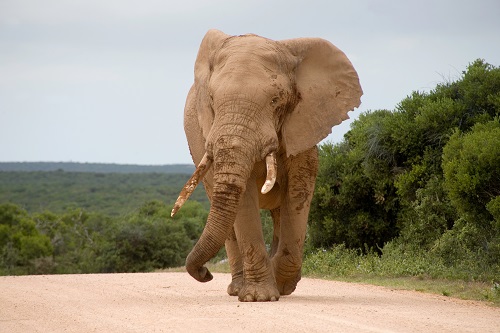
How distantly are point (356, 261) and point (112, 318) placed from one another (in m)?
9.78

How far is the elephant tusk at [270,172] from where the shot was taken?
38.1 ft

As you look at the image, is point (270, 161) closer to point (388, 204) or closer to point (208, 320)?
point (208, 320)

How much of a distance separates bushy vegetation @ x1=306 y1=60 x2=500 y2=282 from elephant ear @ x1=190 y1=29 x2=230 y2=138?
18.1 feet

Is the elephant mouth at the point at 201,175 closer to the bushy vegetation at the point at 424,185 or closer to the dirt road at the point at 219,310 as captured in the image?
the dirt road at the point at 219,310

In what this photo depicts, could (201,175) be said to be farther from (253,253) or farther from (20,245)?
(20,245)

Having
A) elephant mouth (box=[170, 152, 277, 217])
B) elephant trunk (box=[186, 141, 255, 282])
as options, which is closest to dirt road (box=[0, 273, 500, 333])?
elephant trunk (box=[186, 141, 255, 282])

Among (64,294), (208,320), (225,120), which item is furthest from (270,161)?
(64,294)

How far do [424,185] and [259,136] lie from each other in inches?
379

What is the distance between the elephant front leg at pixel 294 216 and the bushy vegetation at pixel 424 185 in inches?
176

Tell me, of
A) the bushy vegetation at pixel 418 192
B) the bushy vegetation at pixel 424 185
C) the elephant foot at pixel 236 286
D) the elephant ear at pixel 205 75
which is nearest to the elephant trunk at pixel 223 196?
the elephant ear at pixel 205 75

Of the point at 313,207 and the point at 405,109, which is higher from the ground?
the point at 405,109

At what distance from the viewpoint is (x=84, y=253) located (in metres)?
38.7

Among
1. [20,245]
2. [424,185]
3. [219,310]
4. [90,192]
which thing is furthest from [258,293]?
[90,192]

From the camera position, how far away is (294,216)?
12961mm
